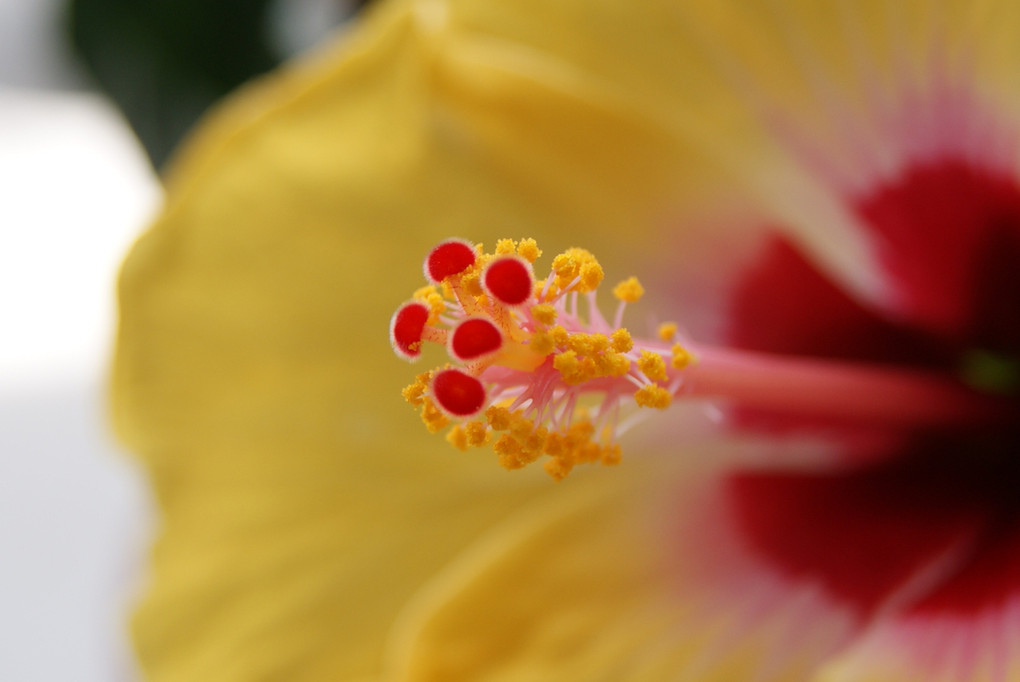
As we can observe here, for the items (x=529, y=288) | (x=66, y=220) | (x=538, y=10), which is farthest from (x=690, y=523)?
→ (x=66, y=220)

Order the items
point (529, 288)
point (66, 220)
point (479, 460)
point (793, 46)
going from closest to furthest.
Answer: point (529, 288) < point (793, 46) < point (479, 460) < point (66, 220)

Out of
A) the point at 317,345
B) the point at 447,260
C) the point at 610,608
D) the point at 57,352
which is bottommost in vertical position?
the point at 610,608

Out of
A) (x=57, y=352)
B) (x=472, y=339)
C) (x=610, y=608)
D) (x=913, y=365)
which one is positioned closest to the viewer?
(x=472, y=339)

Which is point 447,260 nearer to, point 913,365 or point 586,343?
point 586,343

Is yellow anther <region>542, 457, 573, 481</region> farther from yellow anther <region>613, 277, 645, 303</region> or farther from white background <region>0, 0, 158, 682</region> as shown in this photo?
white background <region>0, 0, 158, 682</region>

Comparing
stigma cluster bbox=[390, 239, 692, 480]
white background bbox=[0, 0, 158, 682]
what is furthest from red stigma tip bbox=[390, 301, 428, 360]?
white background bbox=[0, 0, 158, 682]

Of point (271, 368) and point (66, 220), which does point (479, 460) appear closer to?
point (271, 368)

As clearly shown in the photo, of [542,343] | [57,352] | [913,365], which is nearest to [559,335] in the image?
[542,343]
